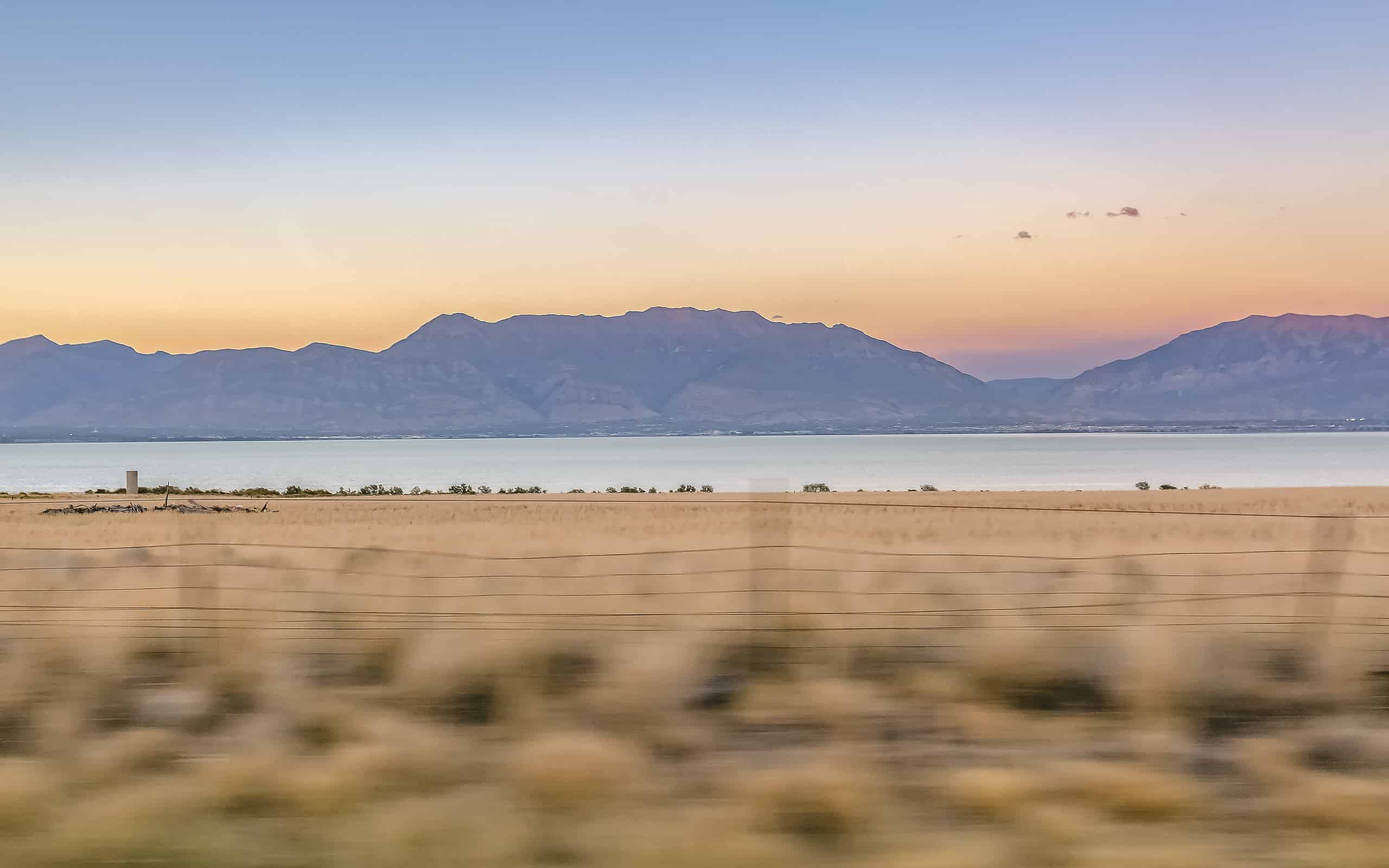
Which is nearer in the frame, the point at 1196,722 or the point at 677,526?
the point at 1196,722

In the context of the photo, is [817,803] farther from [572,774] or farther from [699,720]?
[699,720]

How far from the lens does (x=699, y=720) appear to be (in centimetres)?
716

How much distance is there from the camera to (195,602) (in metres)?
11.4

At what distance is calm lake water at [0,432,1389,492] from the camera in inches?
2876

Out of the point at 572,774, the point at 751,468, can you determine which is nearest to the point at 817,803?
the point at 572,774

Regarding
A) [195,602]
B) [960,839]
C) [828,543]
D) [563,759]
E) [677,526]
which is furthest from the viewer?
[677,526]

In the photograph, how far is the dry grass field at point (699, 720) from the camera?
5.12m

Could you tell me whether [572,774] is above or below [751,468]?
below

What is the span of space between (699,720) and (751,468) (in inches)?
3854

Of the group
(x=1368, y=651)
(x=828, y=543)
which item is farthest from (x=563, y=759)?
(x=828, y=543)

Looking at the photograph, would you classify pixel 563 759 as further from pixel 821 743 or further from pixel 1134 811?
pixel 1134 811

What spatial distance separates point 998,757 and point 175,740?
4246 millimetres

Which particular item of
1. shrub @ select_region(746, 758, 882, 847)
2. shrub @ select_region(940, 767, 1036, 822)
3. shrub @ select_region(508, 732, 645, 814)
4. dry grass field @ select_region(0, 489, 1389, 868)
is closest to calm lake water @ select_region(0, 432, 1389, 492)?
dry grass field @ select_region(0, 489, 1389, 868)

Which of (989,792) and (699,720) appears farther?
(699,720)
